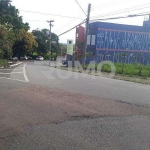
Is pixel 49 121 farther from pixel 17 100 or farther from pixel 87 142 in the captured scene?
pixel 17 100

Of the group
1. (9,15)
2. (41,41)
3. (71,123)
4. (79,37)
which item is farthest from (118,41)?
(41,41)

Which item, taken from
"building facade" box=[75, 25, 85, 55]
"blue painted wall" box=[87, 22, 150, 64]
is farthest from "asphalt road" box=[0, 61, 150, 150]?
"building facade" box=[75, 25, 85, 55]

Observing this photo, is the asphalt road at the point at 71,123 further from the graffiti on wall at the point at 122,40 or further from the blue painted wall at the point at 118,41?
the graffiti on wall at the point at 122,40

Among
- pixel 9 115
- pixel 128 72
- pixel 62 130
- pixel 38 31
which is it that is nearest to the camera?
pixel 62 130

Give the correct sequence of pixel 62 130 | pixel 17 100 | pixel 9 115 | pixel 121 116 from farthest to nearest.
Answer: pixel 17 100 → pixel 121 116 → pixel 9 115 → pixel 62 130

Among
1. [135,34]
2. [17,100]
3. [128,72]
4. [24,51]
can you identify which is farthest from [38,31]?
[17,100]

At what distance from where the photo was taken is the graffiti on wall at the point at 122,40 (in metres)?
35.1

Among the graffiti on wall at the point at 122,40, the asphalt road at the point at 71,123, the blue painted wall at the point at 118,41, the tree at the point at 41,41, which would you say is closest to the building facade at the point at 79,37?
the blue painted wall at the point at 118,41

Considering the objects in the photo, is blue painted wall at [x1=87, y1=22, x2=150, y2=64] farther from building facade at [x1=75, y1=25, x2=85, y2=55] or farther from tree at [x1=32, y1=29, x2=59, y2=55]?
tree at [x1=32, y1=29, x2=59, y2=55]

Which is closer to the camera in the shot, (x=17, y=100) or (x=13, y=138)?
(x=13, y=138)

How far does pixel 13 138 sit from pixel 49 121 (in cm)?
108

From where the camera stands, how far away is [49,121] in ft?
14.9

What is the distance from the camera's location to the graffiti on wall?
115ft

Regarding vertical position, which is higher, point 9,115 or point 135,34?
point 135,34
